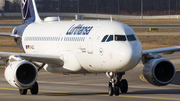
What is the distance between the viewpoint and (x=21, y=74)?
22.2 meters

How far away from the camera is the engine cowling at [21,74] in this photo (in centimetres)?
2142

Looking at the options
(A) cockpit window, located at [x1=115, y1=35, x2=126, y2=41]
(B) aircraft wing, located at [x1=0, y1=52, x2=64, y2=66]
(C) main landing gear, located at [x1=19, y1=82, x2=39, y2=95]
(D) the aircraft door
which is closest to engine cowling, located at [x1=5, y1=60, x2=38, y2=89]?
(B) aircraft wing, located at [x1=0, y1=52, x2=64, y2=66]

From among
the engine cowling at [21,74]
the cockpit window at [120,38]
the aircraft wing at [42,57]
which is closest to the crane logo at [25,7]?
the aircraft wing at [42,57]

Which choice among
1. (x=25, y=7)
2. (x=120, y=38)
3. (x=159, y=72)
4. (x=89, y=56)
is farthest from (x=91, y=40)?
(x=25, y=7)

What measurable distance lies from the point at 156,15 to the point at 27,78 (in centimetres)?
15556

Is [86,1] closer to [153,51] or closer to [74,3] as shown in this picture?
[74,3]

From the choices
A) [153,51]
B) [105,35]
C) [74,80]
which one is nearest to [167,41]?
[74,80]

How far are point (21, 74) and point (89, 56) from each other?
4.21m

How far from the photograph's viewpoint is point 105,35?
846 inches

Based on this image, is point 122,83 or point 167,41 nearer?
point 122,83

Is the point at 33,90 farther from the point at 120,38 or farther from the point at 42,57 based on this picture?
the point at 120,38

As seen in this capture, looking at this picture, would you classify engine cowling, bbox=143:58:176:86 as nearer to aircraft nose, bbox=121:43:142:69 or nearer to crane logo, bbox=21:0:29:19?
aircraft nose, bbox=121:43:142:69

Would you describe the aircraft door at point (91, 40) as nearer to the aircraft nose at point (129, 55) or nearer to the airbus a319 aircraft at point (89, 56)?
the airbus a319 aircraft at point (89, 56)

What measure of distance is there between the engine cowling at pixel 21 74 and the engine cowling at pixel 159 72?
7009 millimetres
